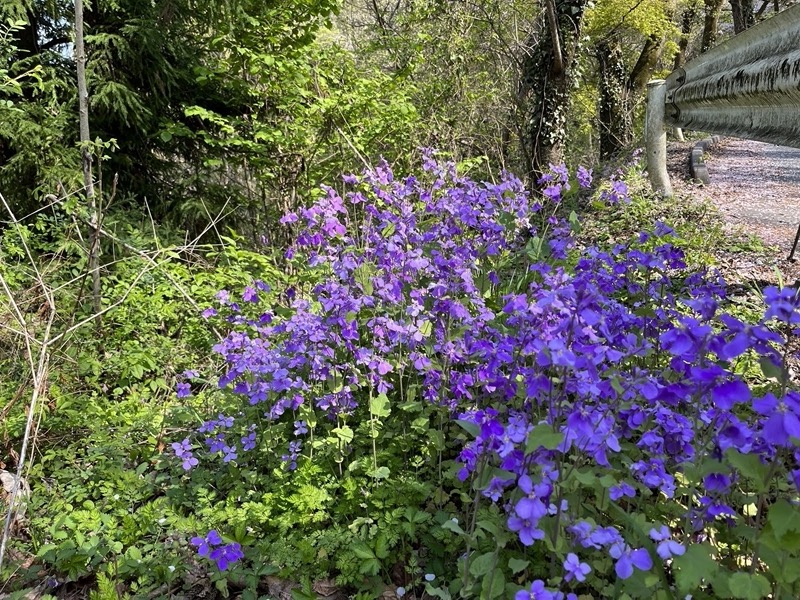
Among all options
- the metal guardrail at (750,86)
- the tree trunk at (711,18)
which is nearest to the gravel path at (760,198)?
the metal guardrail at (750,86)

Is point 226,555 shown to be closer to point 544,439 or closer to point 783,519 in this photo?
point 544,439

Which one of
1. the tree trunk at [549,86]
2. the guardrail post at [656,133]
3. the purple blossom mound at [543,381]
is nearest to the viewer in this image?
the purple blossom mound at [543,381]

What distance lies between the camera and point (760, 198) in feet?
20.7

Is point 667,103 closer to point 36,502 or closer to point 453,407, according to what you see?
point 453,407

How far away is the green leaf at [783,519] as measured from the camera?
1002 millimetres

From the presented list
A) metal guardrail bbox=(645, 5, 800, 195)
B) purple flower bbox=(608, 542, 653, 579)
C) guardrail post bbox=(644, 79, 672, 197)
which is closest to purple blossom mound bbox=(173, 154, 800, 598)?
purple flower bbox=(608, 542, 653, 579)

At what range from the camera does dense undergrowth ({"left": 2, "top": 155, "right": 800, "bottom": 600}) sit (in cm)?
123

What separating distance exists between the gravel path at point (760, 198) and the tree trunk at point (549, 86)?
1.64 meters

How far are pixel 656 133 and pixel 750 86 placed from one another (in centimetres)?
229

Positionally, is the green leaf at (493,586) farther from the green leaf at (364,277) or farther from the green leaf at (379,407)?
the green leaf at (364,277)

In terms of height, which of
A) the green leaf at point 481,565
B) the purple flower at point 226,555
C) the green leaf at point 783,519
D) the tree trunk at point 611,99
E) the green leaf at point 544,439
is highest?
the tree trunk at point 611,99

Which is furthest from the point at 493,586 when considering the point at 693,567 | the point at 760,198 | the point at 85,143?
the point at 760,198

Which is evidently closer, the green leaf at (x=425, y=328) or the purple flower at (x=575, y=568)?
the purple flower at (x=575, y=568)

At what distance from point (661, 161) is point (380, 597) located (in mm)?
4432
